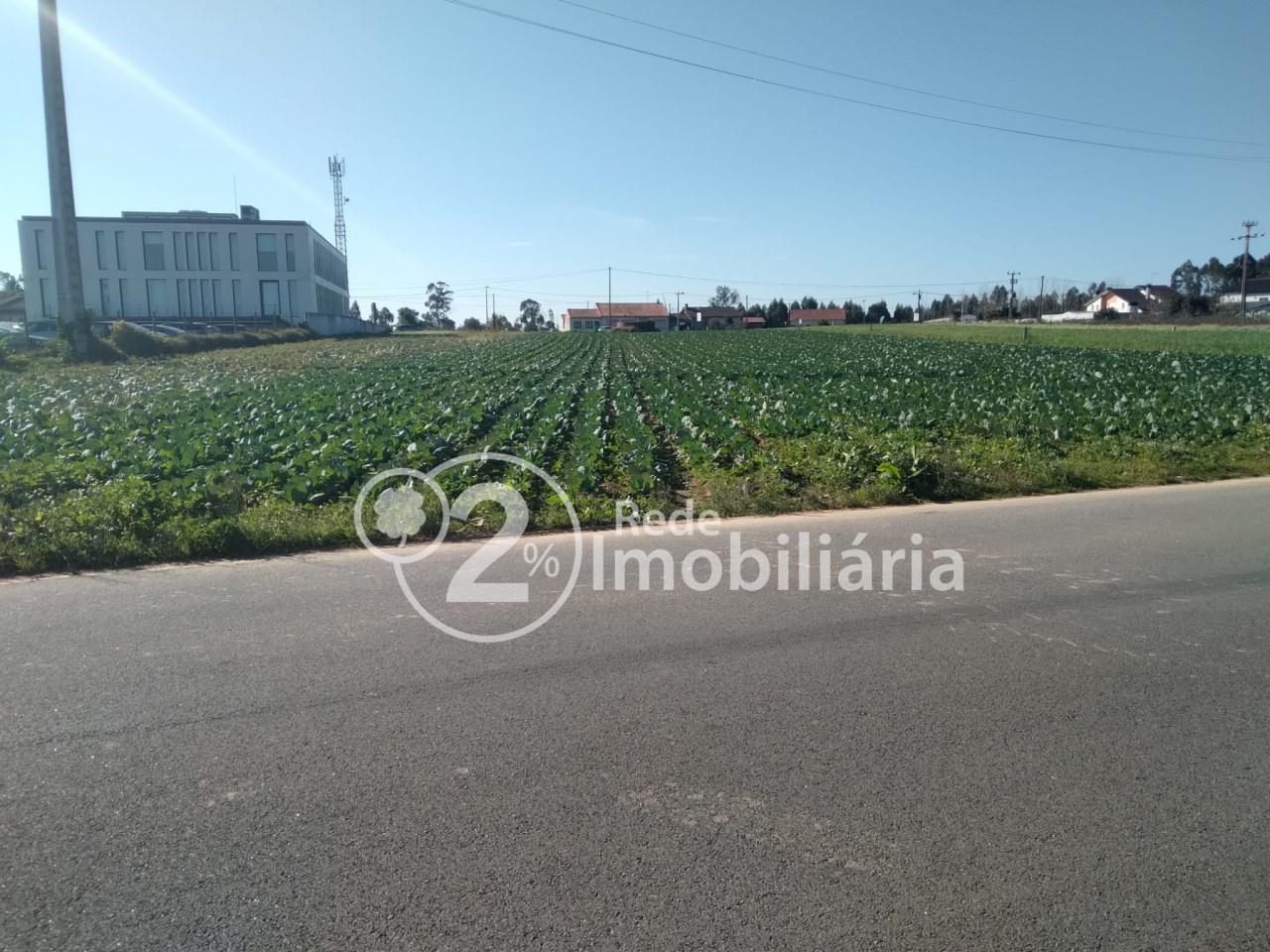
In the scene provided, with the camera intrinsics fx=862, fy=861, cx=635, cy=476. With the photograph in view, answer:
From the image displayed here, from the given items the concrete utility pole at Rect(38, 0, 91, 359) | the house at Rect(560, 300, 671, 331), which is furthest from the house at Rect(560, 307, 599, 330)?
the concrete utility pole at Rect(38, 0, 91, 359)

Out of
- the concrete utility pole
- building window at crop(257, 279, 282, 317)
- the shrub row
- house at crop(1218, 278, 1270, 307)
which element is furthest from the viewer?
house at crop(1218, 278, 1270, 307)

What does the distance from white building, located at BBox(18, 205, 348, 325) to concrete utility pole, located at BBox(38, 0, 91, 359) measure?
3994cm

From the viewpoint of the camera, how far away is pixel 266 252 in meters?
78.0

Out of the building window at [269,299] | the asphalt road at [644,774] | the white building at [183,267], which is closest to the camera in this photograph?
the asphalt road at [644,774]

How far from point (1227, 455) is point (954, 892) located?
43.1 feet

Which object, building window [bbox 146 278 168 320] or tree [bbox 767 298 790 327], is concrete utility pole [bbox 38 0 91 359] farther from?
tree [bbox 767 298 790 327]

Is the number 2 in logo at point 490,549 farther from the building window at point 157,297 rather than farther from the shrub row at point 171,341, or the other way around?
the building window at point 157,297

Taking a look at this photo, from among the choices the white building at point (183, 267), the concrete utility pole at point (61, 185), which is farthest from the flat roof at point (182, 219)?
the concrete utility pole at point (61, 185)

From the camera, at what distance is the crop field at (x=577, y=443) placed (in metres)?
8.59

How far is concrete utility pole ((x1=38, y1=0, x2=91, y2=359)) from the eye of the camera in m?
31.5

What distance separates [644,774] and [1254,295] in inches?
4808

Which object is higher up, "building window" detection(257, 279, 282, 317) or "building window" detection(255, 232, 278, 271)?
"building window" detection(255, 232, 278, 271)

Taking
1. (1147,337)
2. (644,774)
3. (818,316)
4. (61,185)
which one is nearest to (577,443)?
(644,774)

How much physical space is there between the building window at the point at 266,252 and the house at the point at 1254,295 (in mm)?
99278
